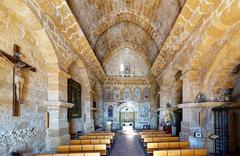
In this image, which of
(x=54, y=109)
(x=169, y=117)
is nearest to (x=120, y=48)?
(x=169, y=117)

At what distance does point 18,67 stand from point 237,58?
17.6 ft

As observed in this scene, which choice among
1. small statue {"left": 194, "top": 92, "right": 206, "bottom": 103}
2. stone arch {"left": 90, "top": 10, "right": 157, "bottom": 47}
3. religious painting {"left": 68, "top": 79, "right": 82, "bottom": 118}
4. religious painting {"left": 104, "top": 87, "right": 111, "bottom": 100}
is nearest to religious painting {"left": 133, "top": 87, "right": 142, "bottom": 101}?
religious painting {"left": 104, "top": 87, "right": 111, "bottom": 100}

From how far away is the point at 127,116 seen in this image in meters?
16.8

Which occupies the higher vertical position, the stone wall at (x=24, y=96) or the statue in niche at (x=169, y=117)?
the stone wall at (x=24, y=96)

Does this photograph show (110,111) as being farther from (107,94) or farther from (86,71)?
(86,71)

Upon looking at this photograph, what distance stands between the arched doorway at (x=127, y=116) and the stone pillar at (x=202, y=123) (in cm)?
1006

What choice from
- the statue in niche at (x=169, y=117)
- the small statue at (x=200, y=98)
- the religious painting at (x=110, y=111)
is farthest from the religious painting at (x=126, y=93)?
the small statue at (x=200, y=98)

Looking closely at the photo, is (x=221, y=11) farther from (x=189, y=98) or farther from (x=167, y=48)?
(x=167, y=48)

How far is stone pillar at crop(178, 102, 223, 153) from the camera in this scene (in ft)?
20.5

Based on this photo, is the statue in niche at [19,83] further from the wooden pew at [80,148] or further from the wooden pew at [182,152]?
the wooden pew at [182,152]

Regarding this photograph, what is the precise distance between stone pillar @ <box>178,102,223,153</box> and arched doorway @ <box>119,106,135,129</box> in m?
10.1

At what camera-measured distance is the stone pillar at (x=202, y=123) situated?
6250 mm

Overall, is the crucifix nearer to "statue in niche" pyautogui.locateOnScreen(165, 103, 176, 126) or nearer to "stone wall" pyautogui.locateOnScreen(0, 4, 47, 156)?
"stone wall" pyautogui.locateOnScreen(0, 4, 47, 156)

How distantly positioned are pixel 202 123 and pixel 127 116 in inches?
422
